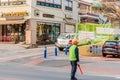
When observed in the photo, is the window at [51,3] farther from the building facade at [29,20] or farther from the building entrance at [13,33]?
the building entrance at [13,33]

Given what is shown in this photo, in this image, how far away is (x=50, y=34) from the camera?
179 feet

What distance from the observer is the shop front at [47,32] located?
2019 inches

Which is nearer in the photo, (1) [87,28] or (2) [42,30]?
(1) [87,28]

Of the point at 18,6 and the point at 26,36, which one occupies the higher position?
the point at 18,6

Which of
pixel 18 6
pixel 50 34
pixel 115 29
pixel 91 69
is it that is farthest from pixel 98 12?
pixel 91 69

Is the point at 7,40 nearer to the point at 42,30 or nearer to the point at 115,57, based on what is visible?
the point at 42,30

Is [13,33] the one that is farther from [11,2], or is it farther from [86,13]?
[86,13]

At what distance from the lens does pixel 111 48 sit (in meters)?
31.4

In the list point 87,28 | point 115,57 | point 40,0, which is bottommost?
point 115,57

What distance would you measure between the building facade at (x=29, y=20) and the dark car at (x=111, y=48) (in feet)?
59.6

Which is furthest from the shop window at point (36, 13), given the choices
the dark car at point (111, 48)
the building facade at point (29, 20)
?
the dark car at point (111, 48)

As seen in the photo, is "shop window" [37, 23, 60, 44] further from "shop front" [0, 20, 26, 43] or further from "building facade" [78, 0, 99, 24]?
"building facade" [78, 0, 99, 24]

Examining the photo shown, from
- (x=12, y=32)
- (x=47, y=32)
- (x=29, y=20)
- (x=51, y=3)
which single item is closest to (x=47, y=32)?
(x=47, y=32)

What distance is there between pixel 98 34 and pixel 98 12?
135ft
